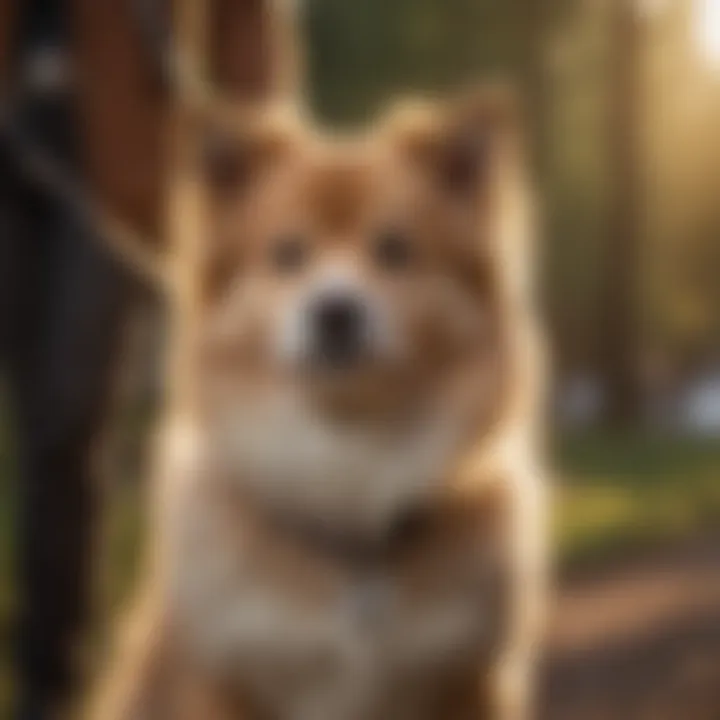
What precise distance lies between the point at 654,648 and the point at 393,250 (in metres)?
0.37

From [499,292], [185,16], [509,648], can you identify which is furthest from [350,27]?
[509,648]

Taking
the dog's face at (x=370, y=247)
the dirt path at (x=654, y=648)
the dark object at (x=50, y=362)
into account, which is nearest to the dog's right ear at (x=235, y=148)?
the dog's face at (x=370, y=247)

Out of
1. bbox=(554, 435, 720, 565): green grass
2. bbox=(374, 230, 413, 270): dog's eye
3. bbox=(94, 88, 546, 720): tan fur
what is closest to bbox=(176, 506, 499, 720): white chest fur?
bbox=(94, 88, 546, 720): tan fur

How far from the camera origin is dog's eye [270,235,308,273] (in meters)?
→ 0.89

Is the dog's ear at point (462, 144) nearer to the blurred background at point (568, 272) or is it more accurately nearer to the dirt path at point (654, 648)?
the blurred background at point (568, 272)

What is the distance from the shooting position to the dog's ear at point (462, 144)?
0.90 meters

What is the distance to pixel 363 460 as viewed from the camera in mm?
954

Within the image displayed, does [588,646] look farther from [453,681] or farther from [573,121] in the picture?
[573,121]

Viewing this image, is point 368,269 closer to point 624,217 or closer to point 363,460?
point 363,460

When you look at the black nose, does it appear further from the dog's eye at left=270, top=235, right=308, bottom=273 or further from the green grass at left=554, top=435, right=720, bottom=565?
the green grass at left=554, top=435, right=720, bottom=565

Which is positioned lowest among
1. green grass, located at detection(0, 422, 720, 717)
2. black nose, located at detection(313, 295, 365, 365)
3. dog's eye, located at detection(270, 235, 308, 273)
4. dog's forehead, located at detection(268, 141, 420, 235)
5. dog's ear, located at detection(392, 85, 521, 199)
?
green grass, located at detection(0, 422, 720, 717)

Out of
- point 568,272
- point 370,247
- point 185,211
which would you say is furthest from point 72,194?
point 568,272

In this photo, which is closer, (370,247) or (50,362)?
(370,247)

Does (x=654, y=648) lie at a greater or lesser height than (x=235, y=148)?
lesser
